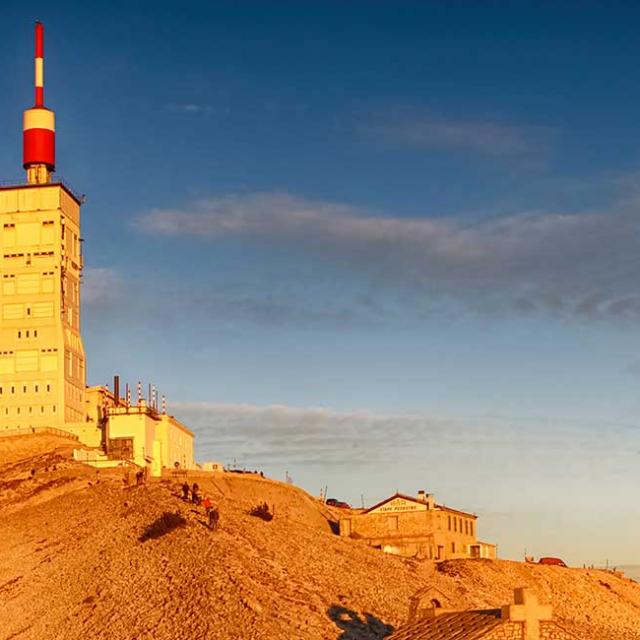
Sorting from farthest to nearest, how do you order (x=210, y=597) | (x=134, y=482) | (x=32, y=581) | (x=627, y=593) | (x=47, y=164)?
(x=47, y=164) → (x=627, y=593) → (x=134, y=482) → (x=32, y=581) → (x=210, y=597)

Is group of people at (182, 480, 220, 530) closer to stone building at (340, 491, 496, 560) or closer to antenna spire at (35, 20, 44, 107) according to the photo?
stone building at (340, 491, 496, 560)

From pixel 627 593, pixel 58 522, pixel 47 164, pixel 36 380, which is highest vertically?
pixel 47 164

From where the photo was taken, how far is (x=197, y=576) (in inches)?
A: 2719

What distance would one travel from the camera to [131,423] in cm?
11688

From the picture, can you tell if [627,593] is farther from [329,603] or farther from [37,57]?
[37,57]

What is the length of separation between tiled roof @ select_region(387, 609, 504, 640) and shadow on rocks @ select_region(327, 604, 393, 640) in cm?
2085

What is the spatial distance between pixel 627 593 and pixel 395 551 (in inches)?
684

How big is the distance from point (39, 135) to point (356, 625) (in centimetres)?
7232

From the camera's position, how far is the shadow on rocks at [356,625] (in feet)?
207

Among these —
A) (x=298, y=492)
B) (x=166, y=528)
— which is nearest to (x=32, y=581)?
(x=166, y=528)

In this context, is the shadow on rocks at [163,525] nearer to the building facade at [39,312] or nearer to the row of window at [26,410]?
the building facade at [39,312]

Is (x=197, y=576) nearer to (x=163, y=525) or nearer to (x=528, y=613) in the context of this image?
(x=163, y=525)

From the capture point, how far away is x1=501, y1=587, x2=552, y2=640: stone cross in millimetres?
36344

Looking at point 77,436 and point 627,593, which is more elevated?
point 77,436
